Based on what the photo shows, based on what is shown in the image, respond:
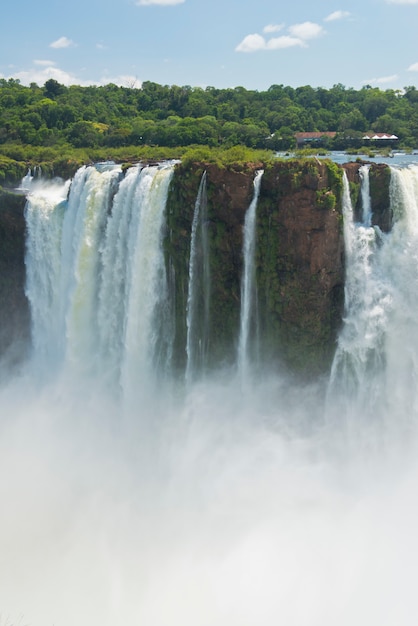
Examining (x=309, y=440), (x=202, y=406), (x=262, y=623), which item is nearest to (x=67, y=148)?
(x=202, y=406)

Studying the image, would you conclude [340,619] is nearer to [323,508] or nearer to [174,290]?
[323,508]

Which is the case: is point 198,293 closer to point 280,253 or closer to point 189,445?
point 280,253

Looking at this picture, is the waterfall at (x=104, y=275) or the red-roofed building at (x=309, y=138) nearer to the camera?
the waterfall at (x=104, y=275)

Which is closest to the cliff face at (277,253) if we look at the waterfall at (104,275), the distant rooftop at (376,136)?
the waterfall at (104,275)

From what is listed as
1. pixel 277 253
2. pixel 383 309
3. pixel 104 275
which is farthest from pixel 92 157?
pixel 383 309

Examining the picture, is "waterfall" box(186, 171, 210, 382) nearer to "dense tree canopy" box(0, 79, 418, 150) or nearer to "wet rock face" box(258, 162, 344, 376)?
"wet rock face" box(258, 162, 344, 376)

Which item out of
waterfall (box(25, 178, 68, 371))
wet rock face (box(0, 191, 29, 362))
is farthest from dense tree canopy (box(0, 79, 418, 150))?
wet rock face (box(0, 191, 29, 362))

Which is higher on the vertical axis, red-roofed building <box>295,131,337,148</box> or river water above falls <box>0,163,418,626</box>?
red-roofed building <box>295,131,337,148</box>

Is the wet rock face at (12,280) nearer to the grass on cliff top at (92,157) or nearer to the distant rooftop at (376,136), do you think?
the grass on cliff top at (92,157)
